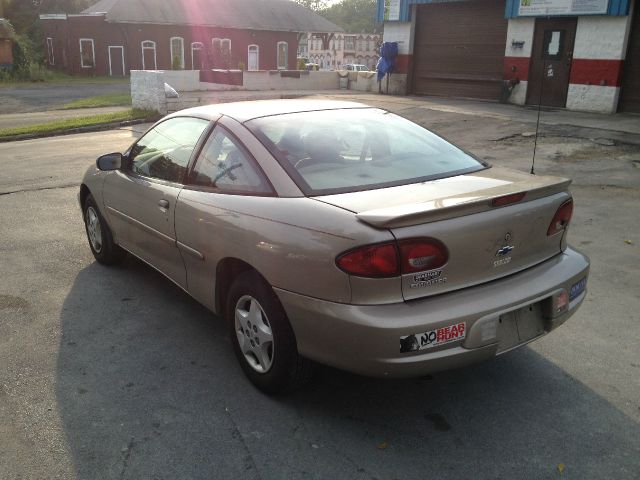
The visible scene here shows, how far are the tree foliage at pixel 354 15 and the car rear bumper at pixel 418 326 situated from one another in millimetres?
117882

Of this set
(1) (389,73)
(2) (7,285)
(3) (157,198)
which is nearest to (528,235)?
(3) (157,198)

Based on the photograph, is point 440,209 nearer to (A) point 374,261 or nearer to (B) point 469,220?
(B) point 469,220

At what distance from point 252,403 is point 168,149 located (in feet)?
6.71

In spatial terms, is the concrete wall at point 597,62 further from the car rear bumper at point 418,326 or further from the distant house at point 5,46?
the distant house at point 5,46

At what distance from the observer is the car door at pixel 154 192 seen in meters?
4.07

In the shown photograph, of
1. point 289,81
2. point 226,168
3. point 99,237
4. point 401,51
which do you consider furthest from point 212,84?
point 226,168

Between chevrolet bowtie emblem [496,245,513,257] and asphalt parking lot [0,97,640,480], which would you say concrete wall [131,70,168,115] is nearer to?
asphalt parking lot [0,97,640,480]

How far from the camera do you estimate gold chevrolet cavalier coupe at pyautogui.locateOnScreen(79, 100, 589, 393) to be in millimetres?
2766

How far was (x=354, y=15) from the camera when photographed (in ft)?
406

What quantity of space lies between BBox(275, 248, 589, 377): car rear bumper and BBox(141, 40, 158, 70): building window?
45.5 meters

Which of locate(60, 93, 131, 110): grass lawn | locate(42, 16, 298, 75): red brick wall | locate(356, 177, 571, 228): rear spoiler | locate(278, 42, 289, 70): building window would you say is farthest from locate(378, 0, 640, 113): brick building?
locate(278, 42, 289, 70): building window

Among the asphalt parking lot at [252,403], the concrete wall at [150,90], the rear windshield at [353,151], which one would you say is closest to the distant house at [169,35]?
the concrete wall at [150,90]

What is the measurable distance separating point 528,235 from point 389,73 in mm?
21624

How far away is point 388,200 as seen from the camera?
303 cm
